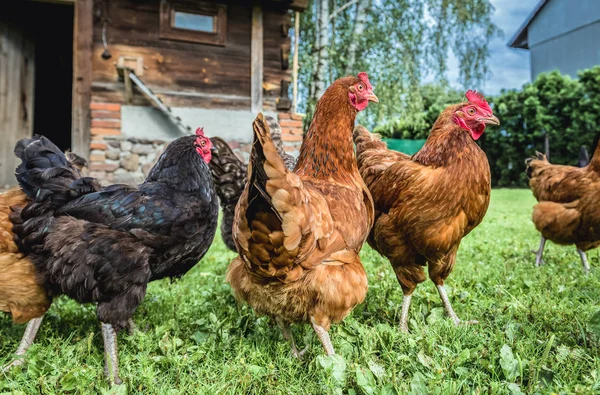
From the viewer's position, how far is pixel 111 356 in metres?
2.36

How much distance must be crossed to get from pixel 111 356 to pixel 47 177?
3.86 ft

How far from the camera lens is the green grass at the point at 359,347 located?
2.09 metres

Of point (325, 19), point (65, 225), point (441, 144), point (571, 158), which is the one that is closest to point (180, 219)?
point (65, 225)

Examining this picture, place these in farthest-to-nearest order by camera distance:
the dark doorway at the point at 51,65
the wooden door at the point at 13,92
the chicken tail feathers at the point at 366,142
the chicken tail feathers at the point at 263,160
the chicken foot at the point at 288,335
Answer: the dark doorway at the point at 51,65, the wooden door at the point at 13,92, the chicken tail feathers at the point at 366,142, the chicken foot at the point at 288,335, the chicken tail feathers at the point at 263,160

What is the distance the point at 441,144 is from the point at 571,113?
13.3m

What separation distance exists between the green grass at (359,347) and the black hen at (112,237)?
0.26m

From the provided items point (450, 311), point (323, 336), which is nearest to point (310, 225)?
point (323, 336)

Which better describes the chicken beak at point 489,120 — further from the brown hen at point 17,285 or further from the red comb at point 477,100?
the brown hen at point 17,285

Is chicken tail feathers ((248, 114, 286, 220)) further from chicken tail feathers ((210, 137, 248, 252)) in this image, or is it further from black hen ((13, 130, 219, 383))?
chicken tail feathers ((210, 137, 248, 252))

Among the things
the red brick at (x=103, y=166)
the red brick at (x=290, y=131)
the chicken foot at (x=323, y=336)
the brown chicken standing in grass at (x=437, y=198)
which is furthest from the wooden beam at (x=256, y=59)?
the chicken foot at (x=323, y=336)

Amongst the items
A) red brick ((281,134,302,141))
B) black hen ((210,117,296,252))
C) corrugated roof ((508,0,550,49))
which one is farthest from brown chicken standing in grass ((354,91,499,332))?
corrugated roof ((508,0,550,49))

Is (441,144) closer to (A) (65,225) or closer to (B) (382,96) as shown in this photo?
(A) (65,225)

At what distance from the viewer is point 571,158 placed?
13531 millimetres

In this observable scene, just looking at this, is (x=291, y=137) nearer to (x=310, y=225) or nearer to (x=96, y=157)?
(x=96, y=157)
